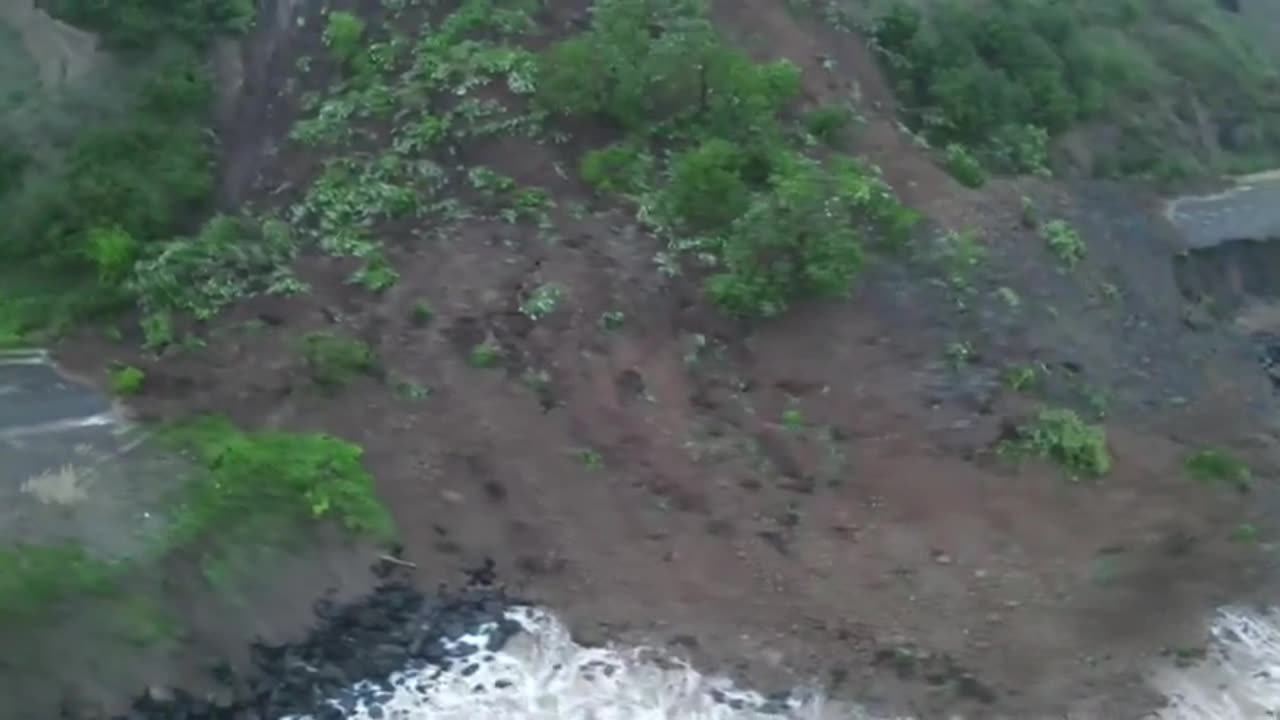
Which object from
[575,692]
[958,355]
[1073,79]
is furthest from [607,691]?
[1073,79]

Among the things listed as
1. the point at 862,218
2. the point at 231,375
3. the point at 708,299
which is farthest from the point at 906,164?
the point at 231,375

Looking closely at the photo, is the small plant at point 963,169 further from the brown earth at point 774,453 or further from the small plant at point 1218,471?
the small plant at point 1218,471

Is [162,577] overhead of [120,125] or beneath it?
beneath

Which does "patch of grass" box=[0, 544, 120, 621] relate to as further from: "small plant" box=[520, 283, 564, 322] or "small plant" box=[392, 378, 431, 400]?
"small plant" box=[520, 283, 564, 322]

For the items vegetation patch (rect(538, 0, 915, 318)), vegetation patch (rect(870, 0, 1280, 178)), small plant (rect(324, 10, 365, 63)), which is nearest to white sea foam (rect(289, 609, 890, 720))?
vegetation patch (rect(538, 0, 915, 318))

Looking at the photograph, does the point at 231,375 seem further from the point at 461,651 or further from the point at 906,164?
the point at 906,164
